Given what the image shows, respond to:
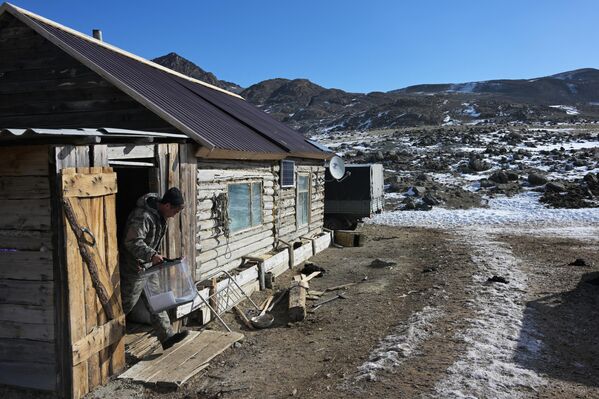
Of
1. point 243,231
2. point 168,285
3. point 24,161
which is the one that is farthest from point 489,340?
point 24,161

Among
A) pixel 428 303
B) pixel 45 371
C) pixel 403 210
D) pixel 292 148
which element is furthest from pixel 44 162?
pixel 403 210

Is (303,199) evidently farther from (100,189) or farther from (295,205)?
(100,189)

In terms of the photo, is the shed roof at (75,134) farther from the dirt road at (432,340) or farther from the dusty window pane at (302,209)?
the dusty window pane at (302,209)

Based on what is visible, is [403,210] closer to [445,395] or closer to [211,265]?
[211,265]

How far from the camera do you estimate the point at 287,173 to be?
12398mm

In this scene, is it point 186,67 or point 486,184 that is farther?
point 186,67

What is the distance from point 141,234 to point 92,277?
2.35ft

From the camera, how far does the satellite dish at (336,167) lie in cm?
1633

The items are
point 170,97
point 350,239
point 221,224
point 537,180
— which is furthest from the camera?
point 537,180

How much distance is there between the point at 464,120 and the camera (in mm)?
78500

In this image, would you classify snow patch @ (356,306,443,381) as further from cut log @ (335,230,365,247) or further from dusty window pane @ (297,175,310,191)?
cut log @ (335,230,365,247)

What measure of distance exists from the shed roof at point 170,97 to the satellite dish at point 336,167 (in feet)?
12.9

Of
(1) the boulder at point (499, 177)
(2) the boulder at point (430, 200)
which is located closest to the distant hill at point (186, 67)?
(1) the boulder at point (499, 177)

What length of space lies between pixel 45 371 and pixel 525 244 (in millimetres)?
13651
